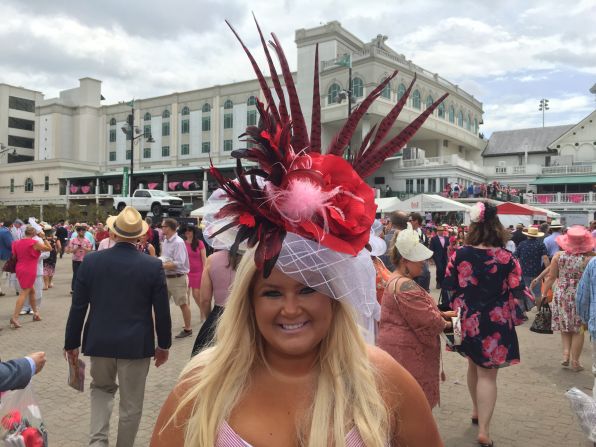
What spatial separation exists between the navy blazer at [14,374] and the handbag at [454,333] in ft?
10.0

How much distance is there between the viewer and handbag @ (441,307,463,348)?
3.83 metres

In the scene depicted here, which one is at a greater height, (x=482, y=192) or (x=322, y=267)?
(x=482, y=192)

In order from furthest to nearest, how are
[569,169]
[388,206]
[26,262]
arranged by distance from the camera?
[569,169]
[388,206]
[26,262]

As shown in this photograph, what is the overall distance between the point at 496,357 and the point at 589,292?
4.13 feet

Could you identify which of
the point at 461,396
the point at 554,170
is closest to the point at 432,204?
the point at 461,396

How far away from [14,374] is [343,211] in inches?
89.0

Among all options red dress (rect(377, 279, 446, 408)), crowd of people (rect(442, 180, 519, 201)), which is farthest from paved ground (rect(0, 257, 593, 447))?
crowd of people (rect(442, 180, 519, 201))

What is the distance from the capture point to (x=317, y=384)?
156 cm

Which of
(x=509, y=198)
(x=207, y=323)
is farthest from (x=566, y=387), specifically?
(x=509, y=198)

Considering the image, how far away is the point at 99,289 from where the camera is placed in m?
3.63

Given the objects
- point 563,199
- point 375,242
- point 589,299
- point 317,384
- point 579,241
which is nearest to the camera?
point 317,384

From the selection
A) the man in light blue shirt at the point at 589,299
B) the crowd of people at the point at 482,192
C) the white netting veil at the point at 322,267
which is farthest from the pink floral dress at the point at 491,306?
the crowd of people at the point at 482,192

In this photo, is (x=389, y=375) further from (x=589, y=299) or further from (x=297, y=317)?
(x=589, y=299)

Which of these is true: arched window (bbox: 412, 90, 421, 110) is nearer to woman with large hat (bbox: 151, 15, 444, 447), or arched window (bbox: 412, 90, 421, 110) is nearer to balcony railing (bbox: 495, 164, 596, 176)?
balcony railing (bbox: 495, 164, 596, 176)
